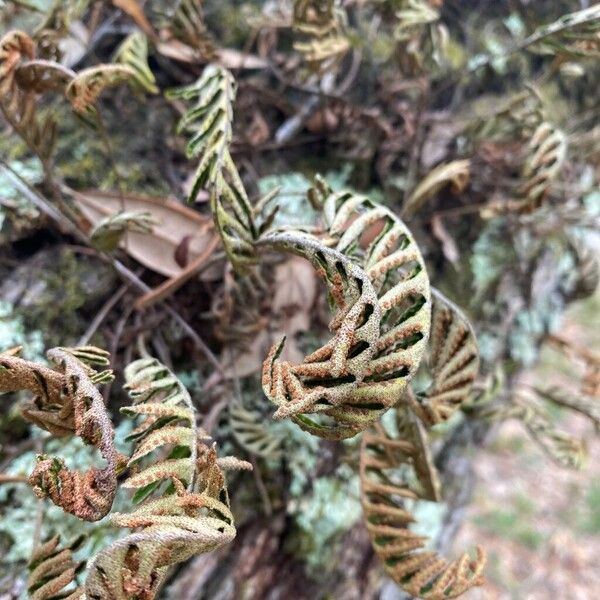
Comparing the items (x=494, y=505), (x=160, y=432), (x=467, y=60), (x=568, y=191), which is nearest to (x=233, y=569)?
(x=160, y=432)

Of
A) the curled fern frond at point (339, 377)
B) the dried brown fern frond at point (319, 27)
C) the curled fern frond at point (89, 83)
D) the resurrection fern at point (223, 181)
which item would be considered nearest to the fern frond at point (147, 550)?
the curled fern frond at point (339, 377)

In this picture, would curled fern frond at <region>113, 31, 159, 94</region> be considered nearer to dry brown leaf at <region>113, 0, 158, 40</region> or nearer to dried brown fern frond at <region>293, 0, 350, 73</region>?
dry brown leaf at <region>113, 0, 158, 40</region>

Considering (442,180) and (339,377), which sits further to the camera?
(442,180)

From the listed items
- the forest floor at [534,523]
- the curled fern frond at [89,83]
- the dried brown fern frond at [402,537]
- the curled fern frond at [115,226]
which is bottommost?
the forest floor at [534,523]

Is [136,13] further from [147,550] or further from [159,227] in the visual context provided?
[147,550]

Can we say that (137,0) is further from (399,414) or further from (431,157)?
(399,414)

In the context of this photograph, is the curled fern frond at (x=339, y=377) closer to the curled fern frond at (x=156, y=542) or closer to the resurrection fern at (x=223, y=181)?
the curled fern frond at (x=156, y=542)

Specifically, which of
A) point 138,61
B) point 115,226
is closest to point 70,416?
point 115,226
